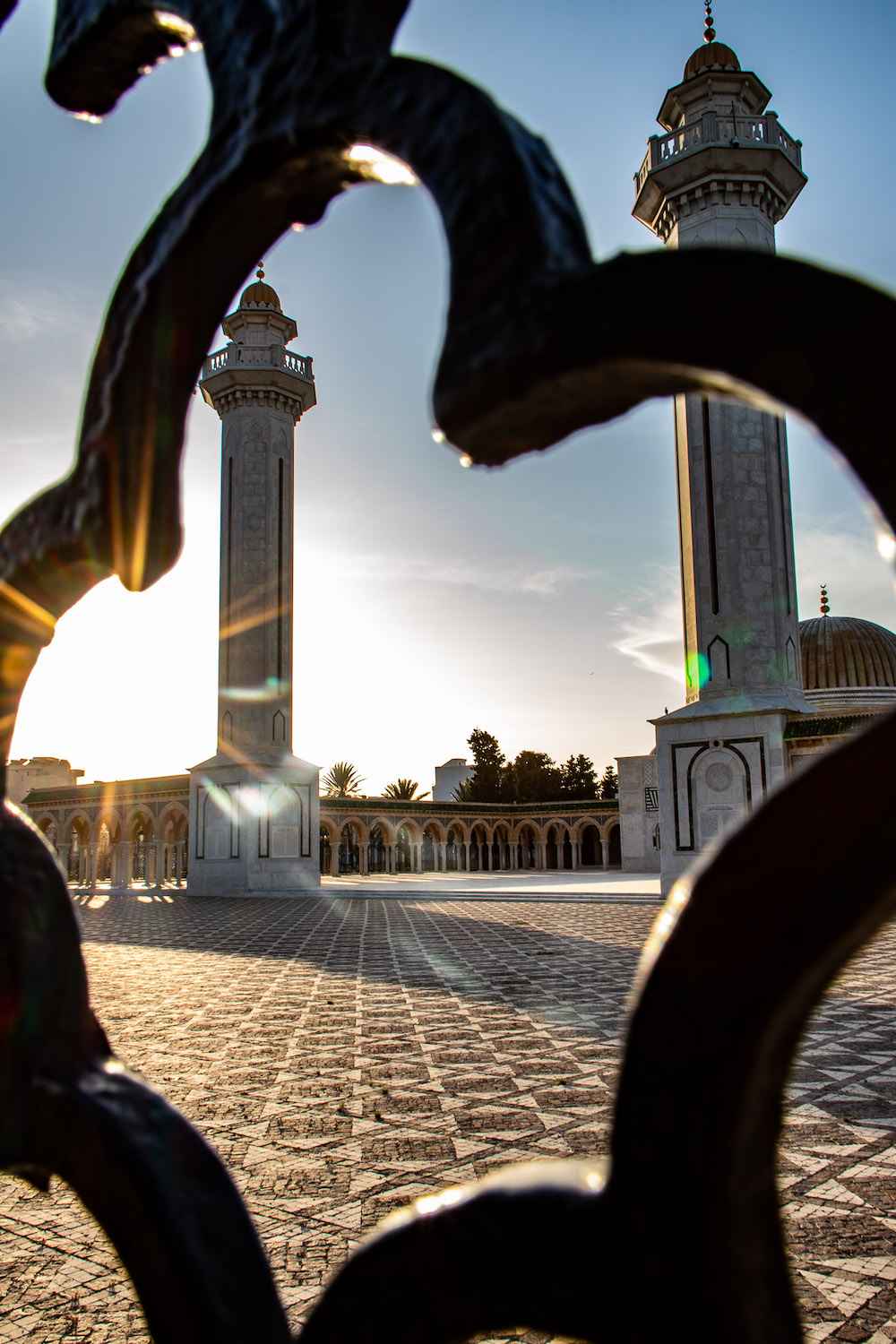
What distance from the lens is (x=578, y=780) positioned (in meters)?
39.8

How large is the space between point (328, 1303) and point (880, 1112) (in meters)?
3.33

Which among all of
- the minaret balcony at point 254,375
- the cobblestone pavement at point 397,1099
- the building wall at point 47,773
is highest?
the minaret balcony at point 254,375

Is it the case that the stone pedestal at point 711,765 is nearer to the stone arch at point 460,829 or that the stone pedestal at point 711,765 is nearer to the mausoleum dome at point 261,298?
the mausoleum dome at point 261,298

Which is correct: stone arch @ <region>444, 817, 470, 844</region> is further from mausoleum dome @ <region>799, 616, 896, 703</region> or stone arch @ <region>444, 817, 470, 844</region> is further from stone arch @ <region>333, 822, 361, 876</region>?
mausoleum dome @ <region>799, 616, 896, 703</region>

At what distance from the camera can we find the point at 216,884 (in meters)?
18.0

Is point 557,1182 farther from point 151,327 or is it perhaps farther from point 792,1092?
point 792,1092

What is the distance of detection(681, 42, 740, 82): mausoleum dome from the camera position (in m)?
14.2

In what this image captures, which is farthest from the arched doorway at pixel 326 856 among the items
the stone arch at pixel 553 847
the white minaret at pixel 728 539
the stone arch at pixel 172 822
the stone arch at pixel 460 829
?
the white minaret at pixel 728 539

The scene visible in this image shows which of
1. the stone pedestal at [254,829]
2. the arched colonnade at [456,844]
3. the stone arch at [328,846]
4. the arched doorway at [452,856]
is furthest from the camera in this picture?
the arched doorway at [452,856]

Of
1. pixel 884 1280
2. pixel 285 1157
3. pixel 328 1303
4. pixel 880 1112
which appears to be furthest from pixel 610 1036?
pixel 328 1303

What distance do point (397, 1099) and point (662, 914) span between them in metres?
3.31

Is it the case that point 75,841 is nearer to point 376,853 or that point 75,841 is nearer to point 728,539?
point 376,853

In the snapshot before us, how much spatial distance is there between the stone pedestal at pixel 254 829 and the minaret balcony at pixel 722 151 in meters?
11.8

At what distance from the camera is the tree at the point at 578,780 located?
39.5 m
